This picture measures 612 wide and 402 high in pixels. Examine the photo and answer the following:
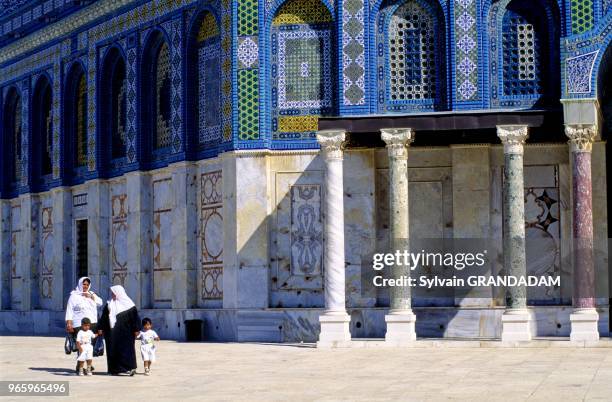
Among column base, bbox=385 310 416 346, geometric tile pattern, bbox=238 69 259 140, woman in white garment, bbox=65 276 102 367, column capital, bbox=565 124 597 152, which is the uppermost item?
geometric tile pattern, bbox=238 69 259 140

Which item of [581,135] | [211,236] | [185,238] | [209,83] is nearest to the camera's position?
[581,135]

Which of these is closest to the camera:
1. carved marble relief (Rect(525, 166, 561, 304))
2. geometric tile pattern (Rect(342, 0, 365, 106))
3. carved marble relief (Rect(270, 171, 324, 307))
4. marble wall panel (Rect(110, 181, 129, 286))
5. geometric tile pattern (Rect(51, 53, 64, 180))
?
carved marble relief (Rect(525, 166, 561, 304))

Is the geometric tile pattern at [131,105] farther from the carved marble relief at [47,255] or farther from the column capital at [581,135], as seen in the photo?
the column capital at [581,135]

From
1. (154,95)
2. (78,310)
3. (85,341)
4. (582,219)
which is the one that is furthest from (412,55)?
(85,341)

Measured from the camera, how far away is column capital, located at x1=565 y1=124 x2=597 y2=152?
83.7 ft

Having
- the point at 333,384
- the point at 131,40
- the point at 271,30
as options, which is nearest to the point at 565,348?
the point at 333,384

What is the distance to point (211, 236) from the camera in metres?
30.7

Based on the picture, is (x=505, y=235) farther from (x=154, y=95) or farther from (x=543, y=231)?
(x=154, y=95)

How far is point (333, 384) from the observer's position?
17406mm

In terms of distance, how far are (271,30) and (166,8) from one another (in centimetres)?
419

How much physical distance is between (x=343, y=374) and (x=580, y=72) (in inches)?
393

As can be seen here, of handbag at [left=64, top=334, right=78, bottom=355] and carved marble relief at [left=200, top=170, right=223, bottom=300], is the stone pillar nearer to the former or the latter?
carved marble relief at [left=200, top=170, right=223, bottom=300]

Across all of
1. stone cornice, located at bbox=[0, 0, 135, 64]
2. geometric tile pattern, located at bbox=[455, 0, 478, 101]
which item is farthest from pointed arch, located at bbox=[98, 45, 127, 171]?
geometric tile pattern, located at bbox=[455, 0, 478, 101]

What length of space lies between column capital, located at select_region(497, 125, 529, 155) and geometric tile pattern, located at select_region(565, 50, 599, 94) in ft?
4.22
